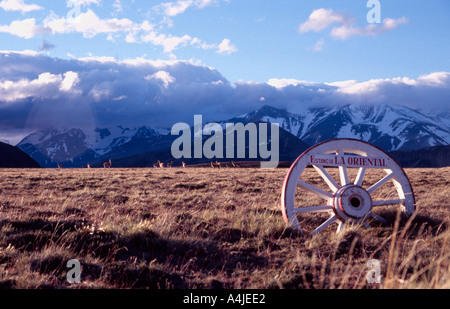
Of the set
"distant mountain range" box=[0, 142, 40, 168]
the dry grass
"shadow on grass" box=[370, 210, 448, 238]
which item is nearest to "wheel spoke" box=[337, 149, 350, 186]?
the dry grass

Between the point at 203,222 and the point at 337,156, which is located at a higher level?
the point at 337,156

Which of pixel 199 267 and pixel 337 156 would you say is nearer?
pixel 199 267

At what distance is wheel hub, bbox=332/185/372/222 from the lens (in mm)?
6160

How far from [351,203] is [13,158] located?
15792cm

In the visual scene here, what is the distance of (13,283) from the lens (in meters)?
3.96

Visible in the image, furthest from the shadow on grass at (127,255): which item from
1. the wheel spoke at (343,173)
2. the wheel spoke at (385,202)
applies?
the wheel spoke at (385,202)

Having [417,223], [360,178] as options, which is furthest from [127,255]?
[417,223]

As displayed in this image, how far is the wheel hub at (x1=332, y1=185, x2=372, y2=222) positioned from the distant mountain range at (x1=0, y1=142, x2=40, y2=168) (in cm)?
14140

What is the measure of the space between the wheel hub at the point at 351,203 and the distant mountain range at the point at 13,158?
141396 millimetres

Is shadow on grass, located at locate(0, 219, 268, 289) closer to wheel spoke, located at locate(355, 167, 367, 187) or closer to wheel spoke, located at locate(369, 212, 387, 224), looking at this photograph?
wheel spoke, located at locate(355, 167, 367, 187)

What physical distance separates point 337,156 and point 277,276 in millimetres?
3136

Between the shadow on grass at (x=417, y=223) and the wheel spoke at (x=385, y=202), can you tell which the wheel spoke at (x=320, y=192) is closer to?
the wheel spoke at (x=385, y=202)

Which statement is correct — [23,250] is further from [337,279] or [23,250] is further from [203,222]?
[337,279]

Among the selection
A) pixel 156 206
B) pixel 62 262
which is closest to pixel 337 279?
pixel 62 262
